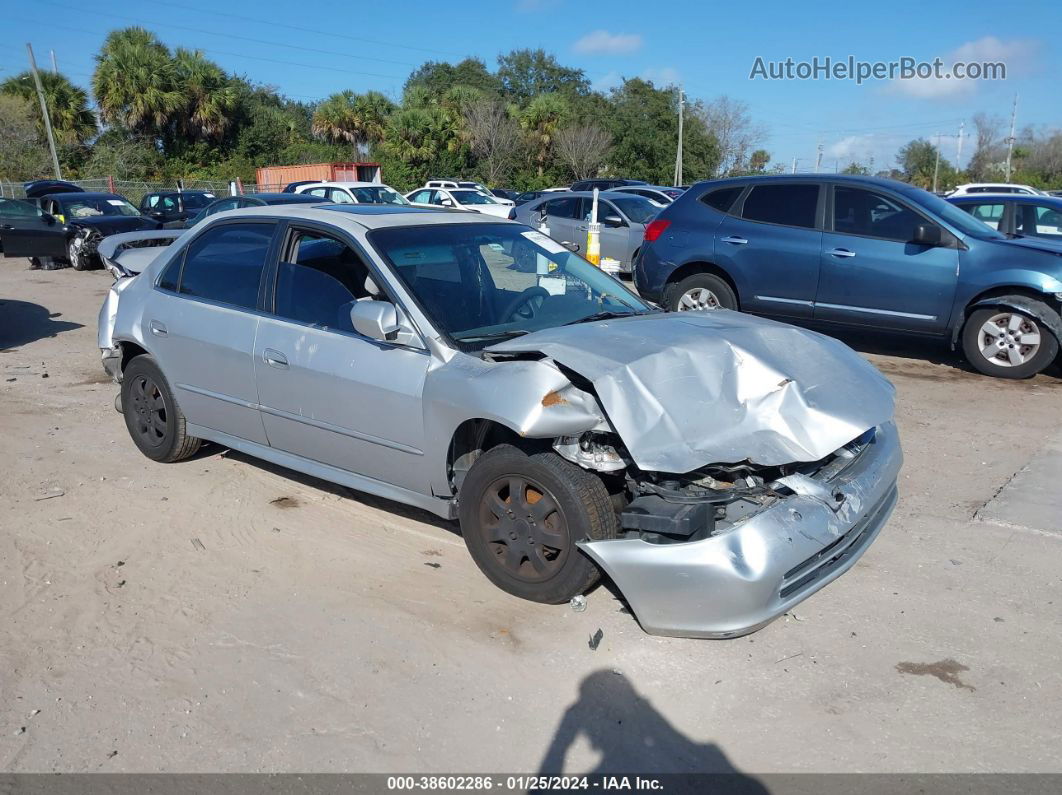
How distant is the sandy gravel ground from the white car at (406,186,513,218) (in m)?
19.6

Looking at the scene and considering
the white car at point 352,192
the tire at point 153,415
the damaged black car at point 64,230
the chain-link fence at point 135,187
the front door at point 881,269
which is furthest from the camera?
the chain-link fence at point 135,187

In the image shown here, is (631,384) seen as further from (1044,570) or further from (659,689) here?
(1044,570)

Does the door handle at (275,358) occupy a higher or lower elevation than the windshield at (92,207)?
lower

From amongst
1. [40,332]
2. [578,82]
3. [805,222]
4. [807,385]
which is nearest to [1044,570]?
[807,385]

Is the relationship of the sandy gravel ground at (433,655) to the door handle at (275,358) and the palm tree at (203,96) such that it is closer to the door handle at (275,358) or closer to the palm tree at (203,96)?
the door handle at (275,358)

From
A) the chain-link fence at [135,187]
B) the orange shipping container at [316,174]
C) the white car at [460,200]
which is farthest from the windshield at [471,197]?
the orange shipping container at [316,174]

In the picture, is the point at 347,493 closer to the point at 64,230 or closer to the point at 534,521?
the point at 534,521

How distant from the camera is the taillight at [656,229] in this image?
32.0 feet

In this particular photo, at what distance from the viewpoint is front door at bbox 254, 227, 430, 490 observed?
4215mm

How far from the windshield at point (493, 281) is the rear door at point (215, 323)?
94 cm

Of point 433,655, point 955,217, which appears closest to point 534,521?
point 433,655

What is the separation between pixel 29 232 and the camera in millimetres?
17141

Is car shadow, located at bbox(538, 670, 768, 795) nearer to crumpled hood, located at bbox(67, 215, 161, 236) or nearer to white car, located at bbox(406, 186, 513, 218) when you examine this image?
crumpled hood, located at bbox(67, 215, 161, 236)

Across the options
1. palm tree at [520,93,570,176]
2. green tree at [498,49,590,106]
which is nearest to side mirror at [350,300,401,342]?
palm tree at [520,93,570,176]
